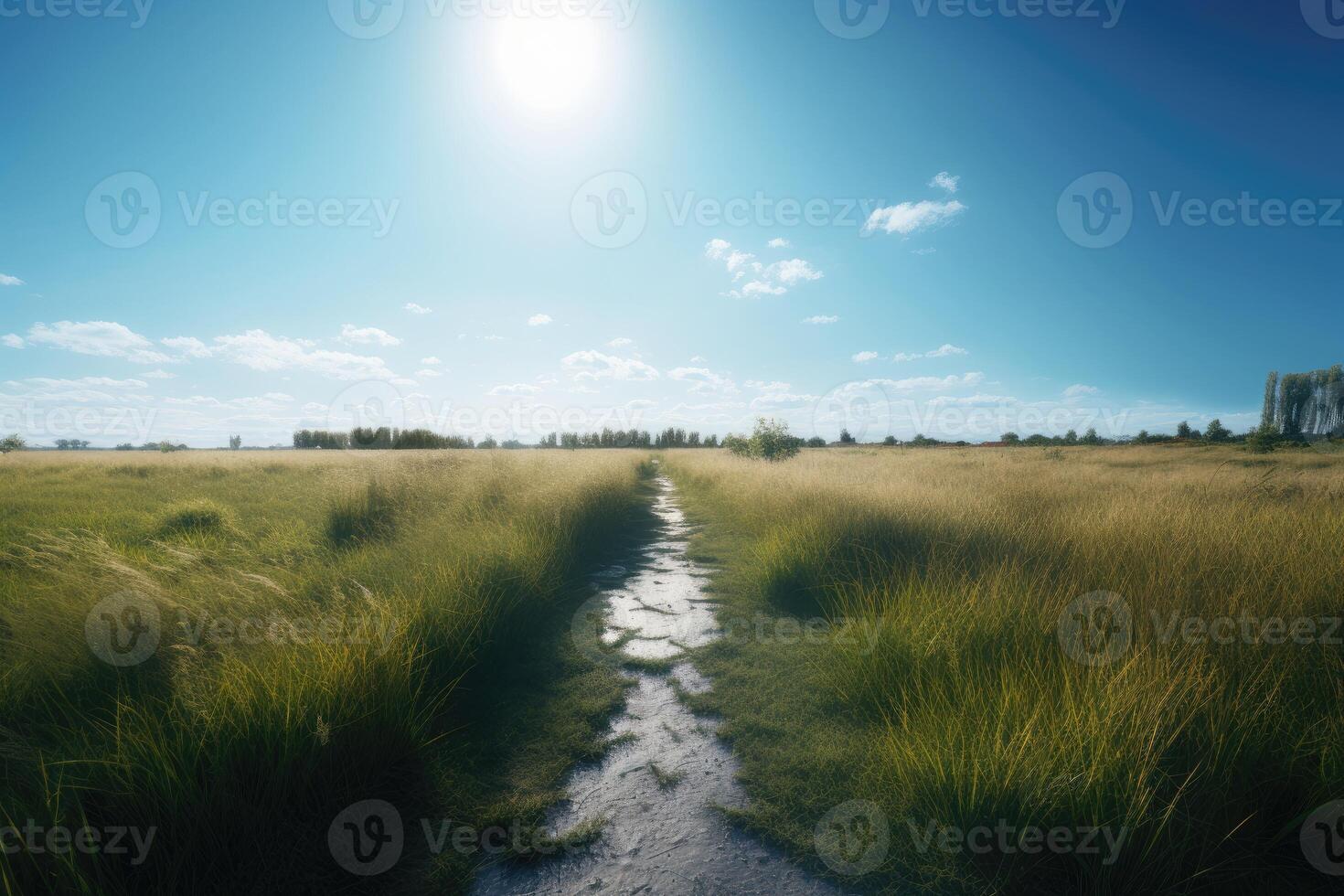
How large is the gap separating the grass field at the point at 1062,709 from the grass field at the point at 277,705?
1.72 meters

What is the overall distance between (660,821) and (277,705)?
2.27 meters

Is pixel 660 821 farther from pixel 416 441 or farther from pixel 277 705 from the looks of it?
pixel 416 441

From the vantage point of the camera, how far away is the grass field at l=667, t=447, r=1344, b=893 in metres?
2.16

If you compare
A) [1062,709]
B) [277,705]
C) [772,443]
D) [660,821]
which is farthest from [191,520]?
[772,443]

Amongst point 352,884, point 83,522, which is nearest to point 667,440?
point 83,522

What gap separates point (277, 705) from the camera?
8.18 ft

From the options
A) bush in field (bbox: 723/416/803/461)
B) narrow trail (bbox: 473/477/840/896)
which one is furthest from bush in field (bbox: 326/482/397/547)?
bush in field (bbox: 723/416/803/461)

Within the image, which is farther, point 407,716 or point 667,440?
point 667,440

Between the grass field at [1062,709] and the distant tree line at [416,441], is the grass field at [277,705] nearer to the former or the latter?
the grass field at [1062,709]

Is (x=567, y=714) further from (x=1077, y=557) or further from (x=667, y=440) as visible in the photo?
(x=667, y=440)

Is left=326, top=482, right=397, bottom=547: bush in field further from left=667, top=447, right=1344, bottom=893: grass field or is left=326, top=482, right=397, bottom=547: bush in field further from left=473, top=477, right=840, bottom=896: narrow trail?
left=667, top=447, right=1344, bottom=893: grass field

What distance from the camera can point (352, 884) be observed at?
7.17 ft

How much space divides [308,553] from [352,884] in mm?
5801

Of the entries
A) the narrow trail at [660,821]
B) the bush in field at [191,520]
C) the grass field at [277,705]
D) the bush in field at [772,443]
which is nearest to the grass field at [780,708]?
the grass field at [277,705]
